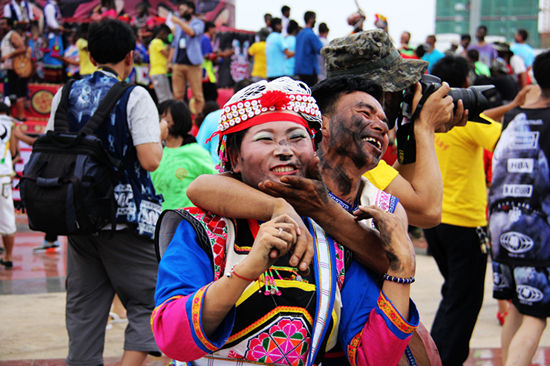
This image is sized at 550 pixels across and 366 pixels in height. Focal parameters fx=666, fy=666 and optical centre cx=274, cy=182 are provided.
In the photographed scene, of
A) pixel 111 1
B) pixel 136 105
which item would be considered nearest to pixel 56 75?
pixel 111 1

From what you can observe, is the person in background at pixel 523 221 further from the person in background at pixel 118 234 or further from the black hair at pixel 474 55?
the black hair at pixel 474 55

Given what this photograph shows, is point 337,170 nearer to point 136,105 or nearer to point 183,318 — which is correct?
point 183,318

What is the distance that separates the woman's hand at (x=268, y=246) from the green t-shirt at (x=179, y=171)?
11.5ft

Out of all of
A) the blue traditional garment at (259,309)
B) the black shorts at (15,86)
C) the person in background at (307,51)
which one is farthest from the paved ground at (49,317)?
the black shorts at (15,86)

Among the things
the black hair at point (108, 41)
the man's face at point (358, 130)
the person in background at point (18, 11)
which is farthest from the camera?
the person in background at point (18, 11)

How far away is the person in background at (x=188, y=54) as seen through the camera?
1249 centimetres

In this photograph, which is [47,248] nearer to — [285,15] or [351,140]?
[285,15]

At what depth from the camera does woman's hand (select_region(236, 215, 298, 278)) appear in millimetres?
1465

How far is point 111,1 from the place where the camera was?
1658 centimetres

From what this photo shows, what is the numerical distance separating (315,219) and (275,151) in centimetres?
22

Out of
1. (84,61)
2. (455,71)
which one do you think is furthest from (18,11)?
(455,71)

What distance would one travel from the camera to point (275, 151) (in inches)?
68.1

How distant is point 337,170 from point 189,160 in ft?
10.4

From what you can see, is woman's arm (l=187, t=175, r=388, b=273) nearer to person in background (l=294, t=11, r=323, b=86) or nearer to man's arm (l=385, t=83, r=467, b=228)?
man's arm (l=385, t=83, r=467, b=228)
